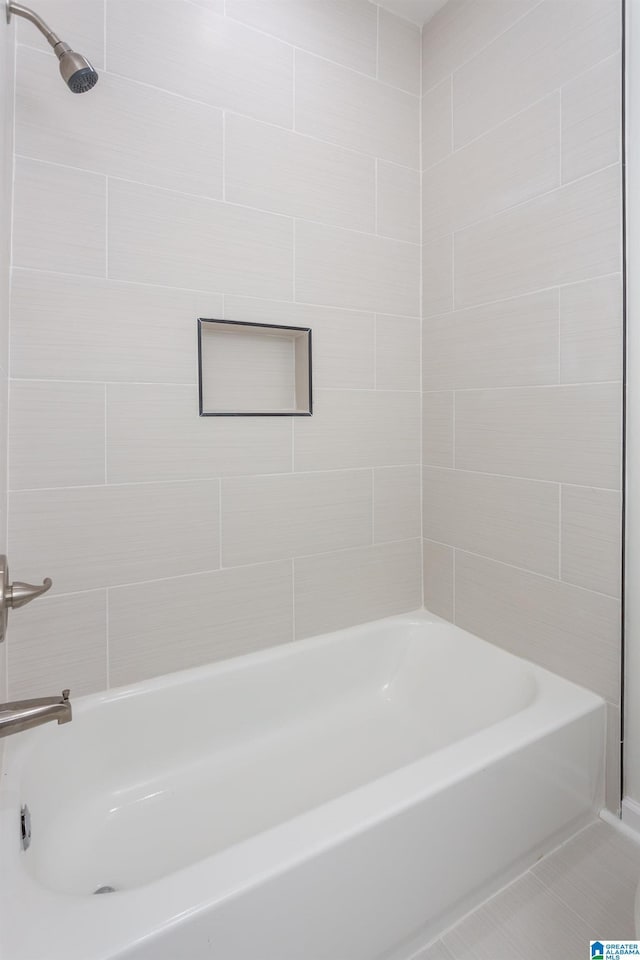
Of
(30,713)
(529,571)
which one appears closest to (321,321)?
(529,571)

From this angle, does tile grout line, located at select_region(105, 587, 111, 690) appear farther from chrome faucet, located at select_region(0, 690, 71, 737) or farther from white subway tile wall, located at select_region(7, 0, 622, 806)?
chrome faucet, located at select_region(0, 690, 71, 737)

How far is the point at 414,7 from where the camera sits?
184cm

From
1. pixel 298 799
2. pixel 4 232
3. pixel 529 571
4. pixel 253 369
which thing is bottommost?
pixel 298 799

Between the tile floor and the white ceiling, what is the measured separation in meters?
2.80

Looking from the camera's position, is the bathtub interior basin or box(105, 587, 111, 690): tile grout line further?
box(105, 587, 111, 690): tile grout line

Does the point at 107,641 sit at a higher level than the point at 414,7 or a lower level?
lower

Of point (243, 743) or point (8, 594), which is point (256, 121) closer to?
point (8, 594)

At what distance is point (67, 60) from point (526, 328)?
1.38 meters

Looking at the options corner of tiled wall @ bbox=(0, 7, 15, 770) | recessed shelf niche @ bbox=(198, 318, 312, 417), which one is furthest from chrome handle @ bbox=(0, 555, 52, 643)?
recessed shelf niche @ bbox=(198, 318, 312, 417)

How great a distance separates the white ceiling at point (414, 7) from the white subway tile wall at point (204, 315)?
0.11 ft

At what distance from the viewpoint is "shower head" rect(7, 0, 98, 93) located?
1.11 metres

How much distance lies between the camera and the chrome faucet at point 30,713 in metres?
0.83

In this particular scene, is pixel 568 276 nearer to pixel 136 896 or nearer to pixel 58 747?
pixel 136 896

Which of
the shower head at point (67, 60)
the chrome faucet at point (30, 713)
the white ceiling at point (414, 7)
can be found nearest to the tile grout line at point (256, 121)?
the shower head at point (67, 60)
